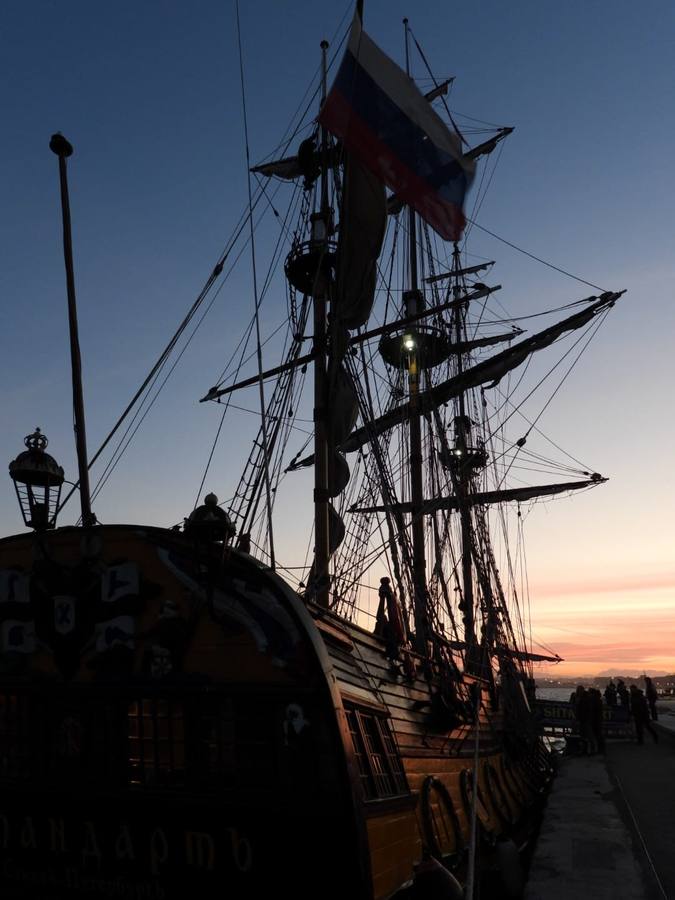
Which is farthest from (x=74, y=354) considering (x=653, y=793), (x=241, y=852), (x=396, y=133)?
(x=653, y=793)

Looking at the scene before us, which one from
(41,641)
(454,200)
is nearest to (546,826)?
(41,641)

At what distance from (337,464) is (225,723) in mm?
8803

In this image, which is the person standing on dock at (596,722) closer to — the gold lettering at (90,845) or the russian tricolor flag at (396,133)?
the russian tricolor flag at (396,133)

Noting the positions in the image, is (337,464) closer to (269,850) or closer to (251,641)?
(251,641)

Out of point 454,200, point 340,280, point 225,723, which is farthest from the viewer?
point 454,200

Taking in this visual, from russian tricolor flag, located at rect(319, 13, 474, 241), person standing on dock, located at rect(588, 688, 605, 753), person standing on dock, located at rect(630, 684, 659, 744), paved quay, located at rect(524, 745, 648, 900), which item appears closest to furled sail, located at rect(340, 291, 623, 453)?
russian tricolor flag, located at rect(319, 13, 474, 241)

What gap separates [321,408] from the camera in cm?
1322

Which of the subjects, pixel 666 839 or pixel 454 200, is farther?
pixel 454 200

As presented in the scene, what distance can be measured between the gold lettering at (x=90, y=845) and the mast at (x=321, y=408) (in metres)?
4.40

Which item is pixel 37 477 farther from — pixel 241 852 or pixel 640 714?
pixel 640 714

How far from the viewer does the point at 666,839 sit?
10.5 meters

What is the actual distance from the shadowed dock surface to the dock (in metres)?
0.01

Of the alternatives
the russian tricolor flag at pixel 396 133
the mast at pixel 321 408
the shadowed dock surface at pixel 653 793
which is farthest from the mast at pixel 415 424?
the russian tricolor flag at pixel 396 133

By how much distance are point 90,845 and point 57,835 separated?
40cm
